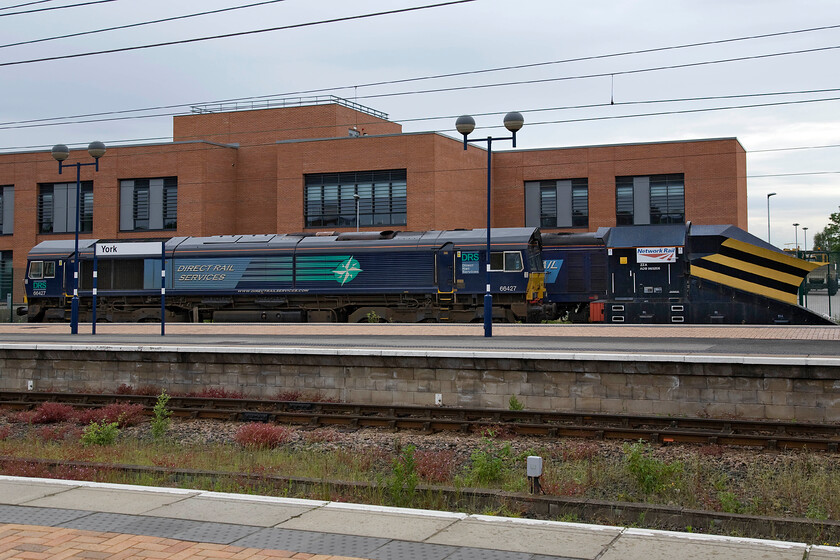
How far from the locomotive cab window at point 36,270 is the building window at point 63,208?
18135 mm

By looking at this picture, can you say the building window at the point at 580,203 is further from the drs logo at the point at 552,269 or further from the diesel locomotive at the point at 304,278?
the diesel locomotive at the point at 304,278

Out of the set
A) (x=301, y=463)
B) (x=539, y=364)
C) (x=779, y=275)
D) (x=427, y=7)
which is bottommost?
(x=301, y=463)

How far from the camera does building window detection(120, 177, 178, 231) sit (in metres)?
49.9

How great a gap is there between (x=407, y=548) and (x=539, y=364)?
8.80m

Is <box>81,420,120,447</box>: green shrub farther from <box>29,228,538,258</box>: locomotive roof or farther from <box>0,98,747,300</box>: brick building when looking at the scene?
<box>0,98,747,300</box>: brick building

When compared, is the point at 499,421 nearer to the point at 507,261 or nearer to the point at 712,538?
the point at 712,538

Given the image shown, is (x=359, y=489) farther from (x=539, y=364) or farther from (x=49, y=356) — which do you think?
(x=49, y=356)

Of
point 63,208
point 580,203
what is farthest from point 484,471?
point 63,208

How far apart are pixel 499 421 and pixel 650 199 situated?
38240 mm

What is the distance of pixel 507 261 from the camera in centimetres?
2752

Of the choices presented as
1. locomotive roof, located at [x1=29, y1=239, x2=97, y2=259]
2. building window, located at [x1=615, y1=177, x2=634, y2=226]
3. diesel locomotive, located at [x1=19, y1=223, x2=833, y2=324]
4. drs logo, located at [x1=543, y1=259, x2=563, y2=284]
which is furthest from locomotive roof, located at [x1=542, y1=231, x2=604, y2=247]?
building window, located at [x1=615, y1=177, x2=634, y2=226]

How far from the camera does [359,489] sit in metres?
8.49

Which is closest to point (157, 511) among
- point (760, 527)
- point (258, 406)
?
point (760, 527)

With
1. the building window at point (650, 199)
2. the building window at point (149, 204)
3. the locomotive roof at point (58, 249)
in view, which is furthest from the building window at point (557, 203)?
the locomotive roof at point (58, 249)
